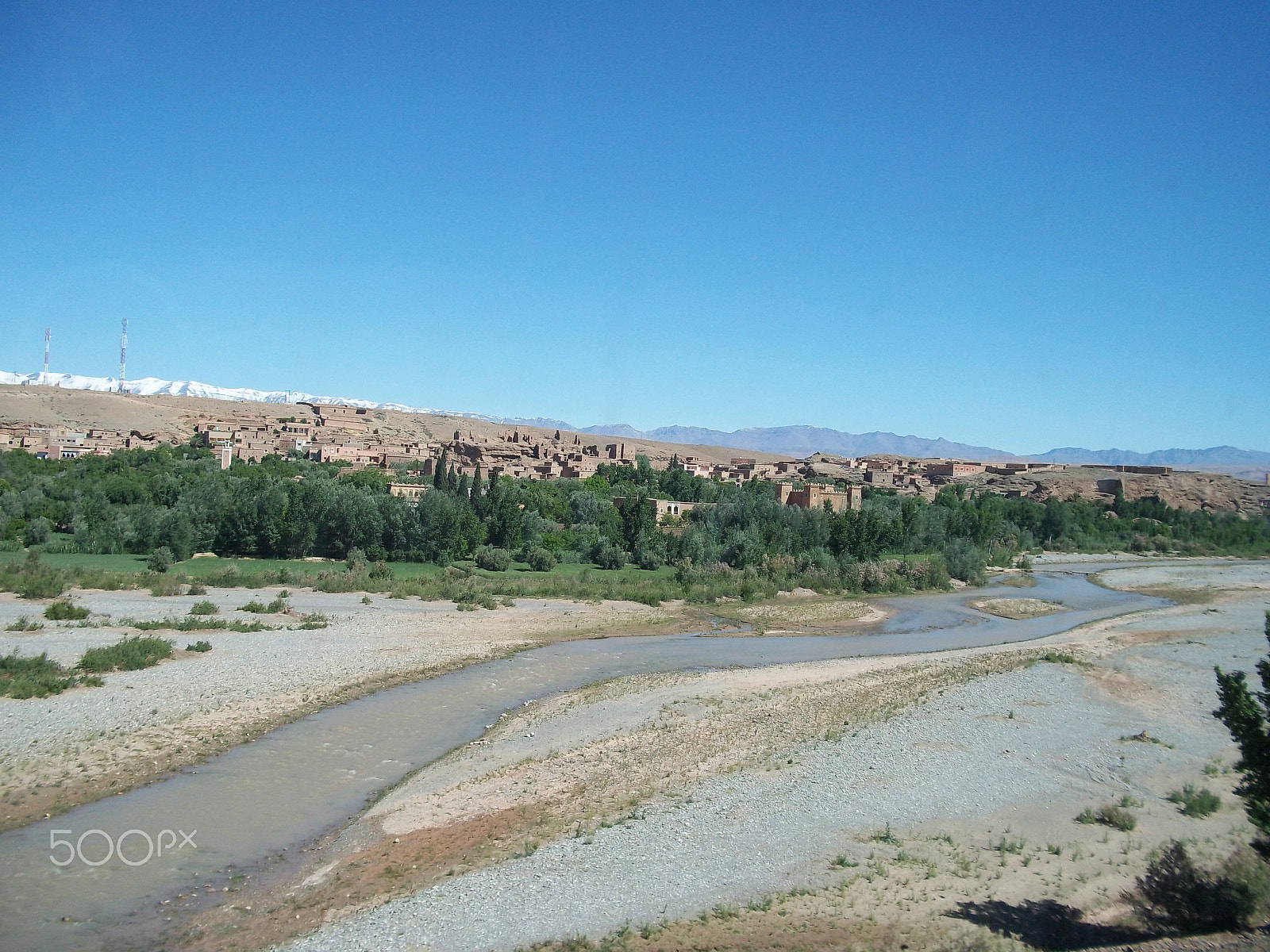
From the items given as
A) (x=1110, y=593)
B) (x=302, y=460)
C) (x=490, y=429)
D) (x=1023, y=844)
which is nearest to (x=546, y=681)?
(x=1023, y=844)

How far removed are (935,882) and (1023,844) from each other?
1.80m

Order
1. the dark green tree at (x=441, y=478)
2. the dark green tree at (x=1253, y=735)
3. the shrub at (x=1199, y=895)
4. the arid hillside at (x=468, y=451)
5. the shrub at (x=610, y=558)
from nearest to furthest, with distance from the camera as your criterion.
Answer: the shrub at (x=1199, y=895), the dark green tree at (x=1253, y=735), the shrub at (x=610, y=558), the dark green tree at (x=441, y=478), the arid hillside at (x=468, y=451)

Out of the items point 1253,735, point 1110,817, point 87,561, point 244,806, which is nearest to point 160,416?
point 87,561

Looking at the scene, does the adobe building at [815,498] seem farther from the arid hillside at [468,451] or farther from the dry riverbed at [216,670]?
the dry riverbed at [216,670]

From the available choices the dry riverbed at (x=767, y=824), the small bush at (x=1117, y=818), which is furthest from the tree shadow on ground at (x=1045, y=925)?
the small bush at (x=1117, y=818)

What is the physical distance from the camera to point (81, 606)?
963 inches

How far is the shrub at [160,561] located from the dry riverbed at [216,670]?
196 inches

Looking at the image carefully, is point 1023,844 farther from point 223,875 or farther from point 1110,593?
point 1110,593

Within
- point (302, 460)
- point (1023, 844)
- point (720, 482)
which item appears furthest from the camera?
point (720, 482)

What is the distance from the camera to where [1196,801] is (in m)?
11.5

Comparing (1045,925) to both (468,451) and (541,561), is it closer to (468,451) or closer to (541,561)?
(541,561)

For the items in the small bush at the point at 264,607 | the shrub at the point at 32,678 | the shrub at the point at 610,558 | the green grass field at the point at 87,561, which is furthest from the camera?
the shrub at the point at 610,558

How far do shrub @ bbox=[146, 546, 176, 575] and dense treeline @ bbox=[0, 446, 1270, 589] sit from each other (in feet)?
11.7

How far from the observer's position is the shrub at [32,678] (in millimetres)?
15352
